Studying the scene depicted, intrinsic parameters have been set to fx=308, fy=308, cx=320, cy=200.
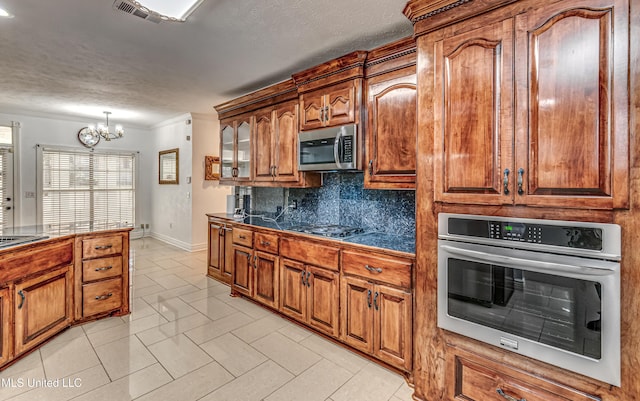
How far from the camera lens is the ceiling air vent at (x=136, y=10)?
7.16ft

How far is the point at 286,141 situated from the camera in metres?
3.38

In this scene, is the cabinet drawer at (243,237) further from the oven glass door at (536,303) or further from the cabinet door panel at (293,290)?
the oven glass door at (536,303)

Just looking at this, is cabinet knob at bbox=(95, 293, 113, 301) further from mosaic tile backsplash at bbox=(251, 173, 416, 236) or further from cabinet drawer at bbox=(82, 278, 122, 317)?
mosaic tile backsplash at bbox=(251, 173, 416, 236)

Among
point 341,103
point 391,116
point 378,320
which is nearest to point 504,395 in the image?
point 378,320

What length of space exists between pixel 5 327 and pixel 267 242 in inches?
79.3

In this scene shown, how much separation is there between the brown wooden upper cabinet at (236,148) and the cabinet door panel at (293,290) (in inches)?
56.8

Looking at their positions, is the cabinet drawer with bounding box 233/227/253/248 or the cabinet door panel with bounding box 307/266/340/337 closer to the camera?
the cabinet door panel with bounding box 307/266/340/337

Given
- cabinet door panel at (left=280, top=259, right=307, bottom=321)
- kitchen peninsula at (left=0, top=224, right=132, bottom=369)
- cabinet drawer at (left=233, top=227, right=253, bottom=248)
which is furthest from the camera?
cabinet drawer at (left=233, top=227, right=253, bottom=248)

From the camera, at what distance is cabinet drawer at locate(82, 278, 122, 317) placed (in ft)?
9.59

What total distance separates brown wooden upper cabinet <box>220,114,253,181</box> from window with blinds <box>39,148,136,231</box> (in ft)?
11.0

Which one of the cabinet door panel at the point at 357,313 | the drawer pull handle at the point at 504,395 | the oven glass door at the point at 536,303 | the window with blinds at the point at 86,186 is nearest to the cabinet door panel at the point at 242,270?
the cabinet door panel at the point at 357,313

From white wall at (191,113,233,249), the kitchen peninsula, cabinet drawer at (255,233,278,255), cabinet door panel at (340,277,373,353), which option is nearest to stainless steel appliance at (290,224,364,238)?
cabinet drawer at (255,233,278,255)

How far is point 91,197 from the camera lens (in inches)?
258

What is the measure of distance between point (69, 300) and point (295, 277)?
206 centimetres
